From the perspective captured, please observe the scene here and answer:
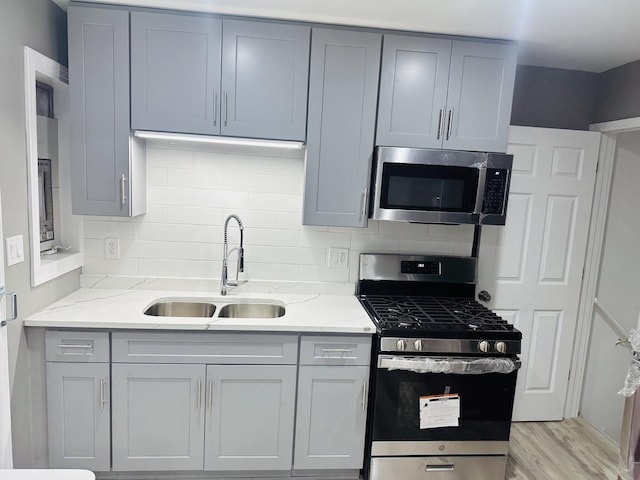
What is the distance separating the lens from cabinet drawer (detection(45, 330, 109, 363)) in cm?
194

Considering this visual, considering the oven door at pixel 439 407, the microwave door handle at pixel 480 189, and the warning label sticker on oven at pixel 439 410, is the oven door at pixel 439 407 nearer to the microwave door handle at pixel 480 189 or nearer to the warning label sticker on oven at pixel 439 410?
the warning label sticker on oven at pixel 439 410

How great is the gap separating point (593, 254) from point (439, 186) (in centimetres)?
139

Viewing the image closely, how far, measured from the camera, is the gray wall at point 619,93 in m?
2.48

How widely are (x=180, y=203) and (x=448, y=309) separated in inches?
68.0

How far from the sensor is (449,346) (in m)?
2.06

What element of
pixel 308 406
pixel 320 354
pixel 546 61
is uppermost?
pixel 546 61

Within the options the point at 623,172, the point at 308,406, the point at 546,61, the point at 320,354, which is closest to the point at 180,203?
the point at 320,354

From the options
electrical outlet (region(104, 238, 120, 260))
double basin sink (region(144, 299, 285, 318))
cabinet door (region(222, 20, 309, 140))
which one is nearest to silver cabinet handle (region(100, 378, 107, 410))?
double basin sink (region(144, 299, 285, 318))

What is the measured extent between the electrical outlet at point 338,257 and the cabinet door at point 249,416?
0.77 metres

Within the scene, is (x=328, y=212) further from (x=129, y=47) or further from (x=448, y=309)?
(x=129, y=47)

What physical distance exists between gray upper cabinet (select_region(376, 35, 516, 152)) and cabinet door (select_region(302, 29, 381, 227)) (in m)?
0.09

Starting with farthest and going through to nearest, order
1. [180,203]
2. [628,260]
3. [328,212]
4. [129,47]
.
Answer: [628,260], [180,203], [328,212], [129,47]

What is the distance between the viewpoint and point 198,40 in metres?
2.07

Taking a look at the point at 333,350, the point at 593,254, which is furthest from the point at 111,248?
the point at 593,254
